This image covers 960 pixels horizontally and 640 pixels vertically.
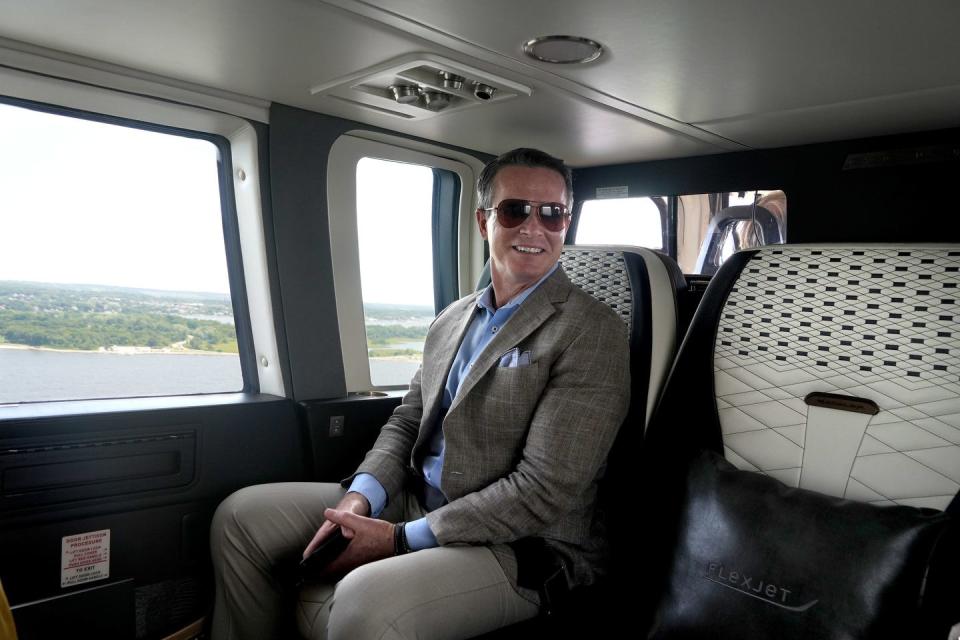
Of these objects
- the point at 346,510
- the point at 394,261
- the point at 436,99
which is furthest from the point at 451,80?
the point at 346,510

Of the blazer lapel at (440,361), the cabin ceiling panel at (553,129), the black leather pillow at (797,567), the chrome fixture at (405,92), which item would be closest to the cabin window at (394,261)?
the cabin ceiling panel at (553,129)

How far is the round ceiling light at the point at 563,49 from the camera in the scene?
6.27ft

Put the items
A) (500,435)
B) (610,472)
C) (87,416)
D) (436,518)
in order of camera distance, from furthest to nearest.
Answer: (87,416) → (610,472) → (500,435) → (436,518)

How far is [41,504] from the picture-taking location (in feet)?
7.39

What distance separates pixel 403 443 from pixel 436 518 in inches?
22.5

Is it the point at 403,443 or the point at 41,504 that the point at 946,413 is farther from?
the point at 41,504

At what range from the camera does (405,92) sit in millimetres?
2508

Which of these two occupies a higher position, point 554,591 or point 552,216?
point 552,216

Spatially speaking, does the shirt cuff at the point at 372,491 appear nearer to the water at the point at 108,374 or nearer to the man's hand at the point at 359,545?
the man's hand at the point at 359,545

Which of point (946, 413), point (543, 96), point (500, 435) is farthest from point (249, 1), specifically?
point (946, 413)

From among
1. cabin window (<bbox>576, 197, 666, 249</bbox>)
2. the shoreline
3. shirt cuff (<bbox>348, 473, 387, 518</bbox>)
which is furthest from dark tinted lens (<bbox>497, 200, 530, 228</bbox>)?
the shoreline

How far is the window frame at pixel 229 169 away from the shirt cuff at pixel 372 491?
0.78m

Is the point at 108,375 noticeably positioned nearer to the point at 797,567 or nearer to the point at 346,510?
the point at 346,510

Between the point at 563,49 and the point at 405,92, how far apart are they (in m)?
0.73
